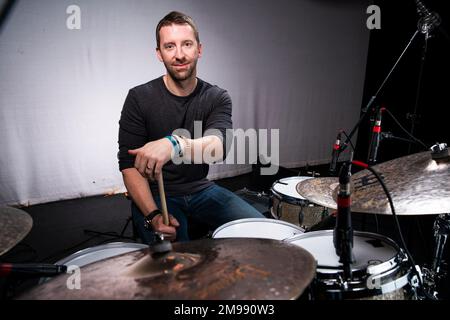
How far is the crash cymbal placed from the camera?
1489 millimetres

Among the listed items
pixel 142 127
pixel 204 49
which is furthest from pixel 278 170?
pixel 142 127

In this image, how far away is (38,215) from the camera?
3365 mm

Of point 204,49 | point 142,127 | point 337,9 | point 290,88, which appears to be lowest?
point 142,127

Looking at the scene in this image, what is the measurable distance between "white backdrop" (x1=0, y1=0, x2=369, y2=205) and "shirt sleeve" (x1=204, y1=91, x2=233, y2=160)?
228cm

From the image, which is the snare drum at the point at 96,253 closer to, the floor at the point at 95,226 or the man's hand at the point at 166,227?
the man's hand at the point at 166,227

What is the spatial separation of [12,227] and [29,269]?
15.4 inches

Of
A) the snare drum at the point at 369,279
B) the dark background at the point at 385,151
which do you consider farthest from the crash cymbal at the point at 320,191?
the dark background at the point at 385,151

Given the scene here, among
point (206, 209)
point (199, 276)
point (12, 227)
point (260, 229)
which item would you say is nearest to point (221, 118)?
point (206, 209)

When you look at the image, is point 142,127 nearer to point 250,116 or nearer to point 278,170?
point 278,170

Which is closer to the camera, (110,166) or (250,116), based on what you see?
(110,166)

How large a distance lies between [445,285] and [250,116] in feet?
10.8

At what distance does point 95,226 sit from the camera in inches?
124

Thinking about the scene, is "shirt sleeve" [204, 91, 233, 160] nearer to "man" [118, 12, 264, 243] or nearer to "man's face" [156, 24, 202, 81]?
"man" [118, 12, 264, 243]
